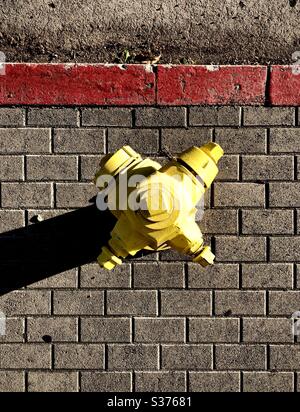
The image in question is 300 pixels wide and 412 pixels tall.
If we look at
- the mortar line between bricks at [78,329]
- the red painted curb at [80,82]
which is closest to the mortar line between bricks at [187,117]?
the red painted curb at [80,82]

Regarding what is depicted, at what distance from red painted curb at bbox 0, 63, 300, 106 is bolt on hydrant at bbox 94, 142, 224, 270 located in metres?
0.43

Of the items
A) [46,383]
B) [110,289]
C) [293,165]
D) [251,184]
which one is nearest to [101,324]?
[110,289]

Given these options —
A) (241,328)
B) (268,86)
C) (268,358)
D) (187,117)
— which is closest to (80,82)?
(187,117)

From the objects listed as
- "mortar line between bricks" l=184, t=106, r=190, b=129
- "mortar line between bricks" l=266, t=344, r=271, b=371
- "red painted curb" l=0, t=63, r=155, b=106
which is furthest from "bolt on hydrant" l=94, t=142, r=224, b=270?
"mortar line between bricks" l=266, t=344, r=271, b=371

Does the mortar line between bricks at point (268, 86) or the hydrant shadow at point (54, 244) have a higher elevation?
the mortar line between bricks at point (268, 86)

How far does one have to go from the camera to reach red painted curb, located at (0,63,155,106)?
2.64 meters

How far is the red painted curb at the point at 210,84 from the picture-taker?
2635mm

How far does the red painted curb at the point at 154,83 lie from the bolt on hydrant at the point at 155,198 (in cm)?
43

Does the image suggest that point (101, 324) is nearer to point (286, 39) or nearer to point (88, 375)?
point (88, 375)

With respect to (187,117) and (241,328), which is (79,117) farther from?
(241,328)

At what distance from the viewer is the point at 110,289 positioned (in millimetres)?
2746

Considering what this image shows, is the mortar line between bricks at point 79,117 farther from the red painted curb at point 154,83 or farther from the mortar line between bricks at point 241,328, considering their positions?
the mortar line between bricks at point 241,328

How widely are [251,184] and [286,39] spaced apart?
0.80 meters

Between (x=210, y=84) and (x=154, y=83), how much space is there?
30 centimetres
